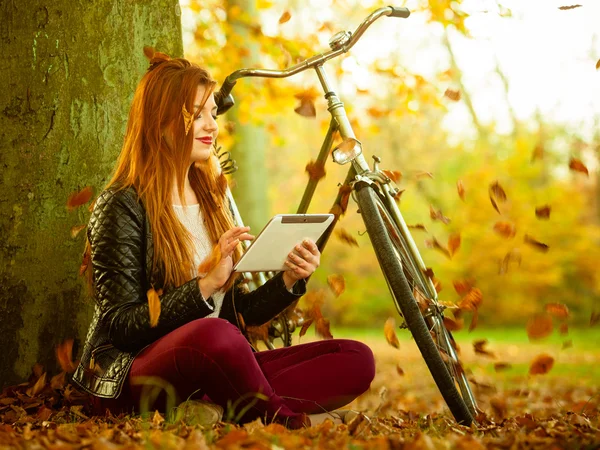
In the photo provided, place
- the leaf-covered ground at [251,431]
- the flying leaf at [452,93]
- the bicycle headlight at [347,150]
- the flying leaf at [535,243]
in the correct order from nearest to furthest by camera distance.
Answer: the leaf-covered ground at [251,431]
the bicycle headlight at [347,150]
the flying leaf at [535,243]
the flying leaf at [452,93]

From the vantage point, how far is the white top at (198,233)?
2.78 metres

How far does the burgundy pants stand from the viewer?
238 centimetres

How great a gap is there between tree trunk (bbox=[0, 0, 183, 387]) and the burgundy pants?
1.78 feet

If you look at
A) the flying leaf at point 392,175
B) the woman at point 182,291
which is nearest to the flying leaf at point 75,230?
the woman at point 182,291

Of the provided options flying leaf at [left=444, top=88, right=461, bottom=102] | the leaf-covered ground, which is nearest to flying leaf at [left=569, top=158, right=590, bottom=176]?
flying leaf at [left=444, top=88, right=461, bottom=102]

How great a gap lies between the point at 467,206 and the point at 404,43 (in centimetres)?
500

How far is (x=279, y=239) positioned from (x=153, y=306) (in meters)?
0.48

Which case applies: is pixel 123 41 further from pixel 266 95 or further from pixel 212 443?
pixel 266 95

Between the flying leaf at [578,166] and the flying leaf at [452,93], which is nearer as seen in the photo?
the flying leaf at [578,166]

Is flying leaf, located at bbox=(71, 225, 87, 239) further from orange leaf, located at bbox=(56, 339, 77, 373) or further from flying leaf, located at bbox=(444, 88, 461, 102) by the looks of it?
flying leaf, located at bbox=(444, 88, 461, 102)

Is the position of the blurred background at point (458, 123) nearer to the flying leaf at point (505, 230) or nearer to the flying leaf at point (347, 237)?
the flying leaf at point (505, 230)

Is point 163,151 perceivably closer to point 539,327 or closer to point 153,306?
point 153,306

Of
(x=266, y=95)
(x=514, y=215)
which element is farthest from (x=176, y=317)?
(x=514, y=215)

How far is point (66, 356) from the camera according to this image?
2895 millimetres
